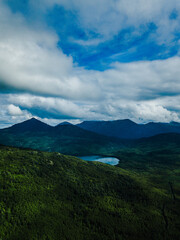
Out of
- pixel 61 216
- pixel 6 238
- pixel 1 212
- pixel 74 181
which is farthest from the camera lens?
pixel 74 181

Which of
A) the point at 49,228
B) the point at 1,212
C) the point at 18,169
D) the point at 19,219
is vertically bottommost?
the point at 49,228

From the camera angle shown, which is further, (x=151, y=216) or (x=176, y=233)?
(x=151, y=216)

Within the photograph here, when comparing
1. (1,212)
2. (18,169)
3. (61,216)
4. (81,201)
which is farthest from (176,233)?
(18,169)

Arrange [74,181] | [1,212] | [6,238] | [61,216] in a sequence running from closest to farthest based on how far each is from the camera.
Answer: [6,238], [1,212], [61,216], [74,181]

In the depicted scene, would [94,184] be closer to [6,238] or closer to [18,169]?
[18,169]

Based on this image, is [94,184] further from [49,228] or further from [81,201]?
[49,228]

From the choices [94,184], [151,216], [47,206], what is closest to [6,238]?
[47,206]

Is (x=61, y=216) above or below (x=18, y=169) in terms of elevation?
below
